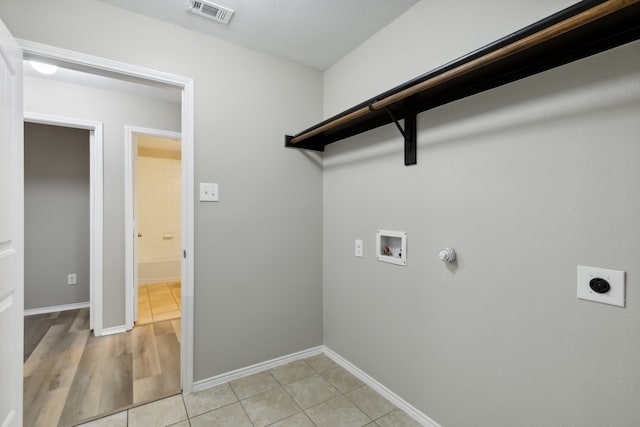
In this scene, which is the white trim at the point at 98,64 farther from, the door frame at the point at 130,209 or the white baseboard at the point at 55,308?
the white baseboard at the point at 55,308

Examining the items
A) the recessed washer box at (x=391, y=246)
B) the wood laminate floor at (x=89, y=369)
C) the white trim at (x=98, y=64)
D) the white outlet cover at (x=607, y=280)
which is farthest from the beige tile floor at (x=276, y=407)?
the white trim at (x=98, y=64)

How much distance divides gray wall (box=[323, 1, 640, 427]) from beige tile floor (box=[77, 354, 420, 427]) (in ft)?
0.62

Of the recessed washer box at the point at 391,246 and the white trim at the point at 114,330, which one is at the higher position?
the recessed washer box at the point at 391,246

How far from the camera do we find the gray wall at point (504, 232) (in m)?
0.98

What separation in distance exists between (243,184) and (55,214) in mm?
2941

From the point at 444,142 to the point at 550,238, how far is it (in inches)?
25.7

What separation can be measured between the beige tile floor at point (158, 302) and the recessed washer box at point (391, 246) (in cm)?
258

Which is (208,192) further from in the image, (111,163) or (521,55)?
(521,55)

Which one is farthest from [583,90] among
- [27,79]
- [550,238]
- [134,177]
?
[27,79]

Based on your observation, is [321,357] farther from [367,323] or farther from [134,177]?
[134,177]

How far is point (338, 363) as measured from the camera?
7.39ft

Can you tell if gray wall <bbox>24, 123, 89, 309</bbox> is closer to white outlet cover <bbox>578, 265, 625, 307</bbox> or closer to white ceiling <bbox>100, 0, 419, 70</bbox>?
white ceiling <bbox>100, 0, 419, 70</bbox>

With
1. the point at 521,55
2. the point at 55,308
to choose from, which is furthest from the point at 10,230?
the point at 55,308

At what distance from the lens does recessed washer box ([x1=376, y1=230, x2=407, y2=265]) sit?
1.72 m
